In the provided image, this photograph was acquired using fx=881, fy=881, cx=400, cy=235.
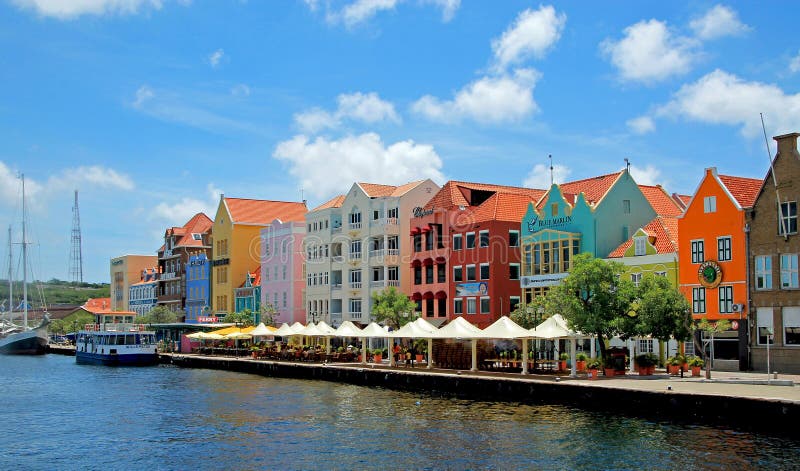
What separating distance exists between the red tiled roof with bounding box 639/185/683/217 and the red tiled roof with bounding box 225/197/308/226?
178 feet

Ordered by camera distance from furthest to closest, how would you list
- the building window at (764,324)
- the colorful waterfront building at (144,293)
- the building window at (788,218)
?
the colorful waterfront building at (144,293), the building window at (764,324), the building window at (788,218)

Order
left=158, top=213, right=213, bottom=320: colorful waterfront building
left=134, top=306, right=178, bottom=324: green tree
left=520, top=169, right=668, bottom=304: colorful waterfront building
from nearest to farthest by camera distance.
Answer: left=520, top=169, right=668, bottom=304: colorful waterfront building < left=134, top=306, right=178, bottom=324: green tree < left=158, top=213, right=213, bottom=320: colorful waterfront building

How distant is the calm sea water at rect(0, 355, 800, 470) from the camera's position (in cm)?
3022

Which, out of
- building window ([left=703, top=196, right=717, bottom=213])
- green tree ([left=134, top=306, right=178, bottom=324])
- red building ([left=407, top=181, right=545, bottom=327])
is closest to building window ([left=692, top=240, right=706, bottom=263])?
building window ([left=703, top=196, right=717, bottom=213])

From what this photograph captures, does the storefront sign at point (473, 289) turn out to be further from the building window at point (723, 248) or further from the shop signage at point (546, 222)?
the building window at point (723, 248)

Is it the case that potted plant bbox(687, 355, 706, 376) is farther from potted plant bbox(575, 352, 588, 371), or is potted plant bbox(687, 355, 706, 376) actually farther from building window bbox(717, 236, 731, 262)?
building window bbox(717, 236, 731, 262)

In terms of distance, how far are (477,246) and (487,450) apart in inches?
1636

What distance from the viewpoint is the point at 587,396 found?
43.0 meters

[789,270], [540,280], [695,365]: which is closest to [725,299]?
[789,270]

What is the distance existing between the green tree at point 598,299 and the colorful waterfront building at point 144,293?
9873cm

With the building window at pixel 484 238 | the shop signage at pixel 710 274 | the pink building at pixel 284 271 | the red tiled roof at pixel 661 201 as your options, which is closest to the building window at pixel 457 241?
the building window at pixel 484 238

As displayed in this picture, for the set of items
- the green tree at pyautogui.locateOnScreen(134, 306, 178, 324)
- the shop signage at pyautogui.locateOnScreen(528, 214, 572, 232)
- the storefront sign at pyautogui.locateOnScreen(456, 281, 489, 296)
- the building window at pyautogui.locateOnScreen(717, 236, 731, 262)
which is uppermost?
the shop signage at pyautogui.locateOnScreen(528, 214, 572, 232)

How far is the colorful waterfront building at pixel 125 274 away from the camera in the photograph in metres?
151

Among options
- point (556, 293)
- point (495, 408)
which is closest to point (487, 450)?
point (495, 408)
